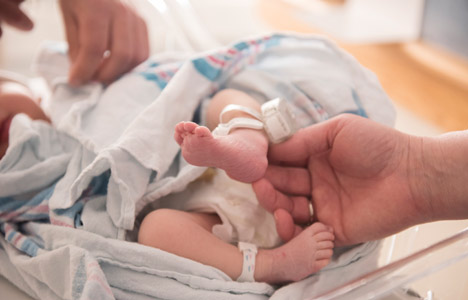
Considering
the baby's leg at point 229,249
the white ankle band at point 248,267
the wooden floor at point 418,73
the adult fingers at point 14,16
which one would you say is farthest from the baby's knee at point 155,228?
the adult fingers at point 14,16

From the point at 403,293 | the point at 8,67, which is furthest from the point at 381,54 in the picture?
the point at 8,67

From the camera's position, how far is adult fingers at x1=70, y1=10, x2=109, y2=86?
797 mm

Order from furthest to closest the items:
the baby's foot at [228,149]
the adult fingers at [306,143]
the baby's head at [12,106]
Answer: the baby's head at [12,106], the adult fingers at [306,143], the baby's foot at [228,149]

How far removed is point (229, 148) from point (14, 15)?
2.21 ft

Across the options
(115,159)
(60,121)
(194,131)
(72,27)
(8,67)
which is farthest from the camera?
(8,67)

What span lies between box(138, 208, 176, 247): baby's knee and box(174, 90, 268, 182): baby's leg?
90mm

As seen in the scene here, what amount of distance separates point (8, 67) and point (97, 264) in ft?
3.23

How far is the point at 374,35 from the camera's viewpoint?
61.2 inches

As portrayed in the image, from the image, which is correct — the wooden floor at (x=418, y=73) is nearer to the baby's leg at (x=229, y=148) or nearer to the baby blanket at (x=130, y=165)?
the baby blanket at (x=130, y=165)

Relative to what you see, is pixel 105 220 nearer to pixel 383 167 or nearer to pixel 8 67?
pixel 383 167

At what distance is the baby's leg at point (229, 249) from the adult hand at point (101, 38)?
36 centimetres

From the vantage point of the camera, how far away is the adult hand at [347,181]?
562 mm

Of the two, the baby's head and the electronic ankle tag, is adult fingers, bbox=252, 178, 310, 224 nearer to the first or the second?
the electronic ankle tag

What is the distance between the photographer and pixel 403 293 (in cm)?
51
